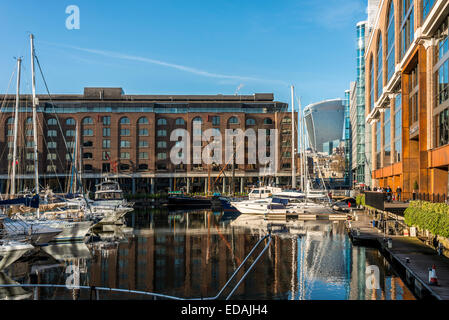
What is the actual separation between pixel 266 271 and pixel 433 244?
1192 cm

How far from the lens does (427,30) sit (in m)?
41.4

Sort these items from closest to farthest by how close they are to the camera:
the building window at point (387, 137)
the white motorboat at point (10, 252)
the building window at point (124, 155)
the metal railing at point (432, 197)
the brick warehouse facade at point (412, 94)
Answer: the white motorboat at point (10, 252) → the metal railing at point (432, 197) → the brick warehouse facade at point (412, 94) → the building window at point (387, 137) → the building window at point (124, 155)

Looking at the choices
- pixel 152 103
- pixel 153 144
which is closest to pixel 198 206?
pixel 153 144

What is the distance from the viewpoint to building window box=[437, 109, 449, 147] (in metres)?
37.6

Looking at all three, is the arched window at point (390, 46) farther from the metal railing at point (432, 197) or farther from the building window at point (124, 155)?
the building window at point (124, 155)

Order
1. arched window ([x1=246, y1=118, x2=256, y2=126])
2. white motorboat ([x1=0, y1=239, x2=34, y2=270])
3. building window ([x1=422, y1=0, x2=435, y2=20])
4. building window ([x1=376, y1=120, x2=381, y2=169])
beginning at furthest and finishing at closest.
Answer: arched window ([x1=246, y1=118, x2=256, y2=126]) → building window ([x1=376, y1=120, x2=381, y2=169]) → building window ([x1=422, y1=0, x2=435, y2=20]) → white motorboat ([x1=0, y1=239, x2=34, y2=270])

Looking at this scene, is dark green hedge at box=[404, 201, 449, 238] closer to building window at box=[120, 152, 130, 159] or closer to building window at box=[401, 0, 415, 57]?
building window at box=[401, 0, 415, 57]

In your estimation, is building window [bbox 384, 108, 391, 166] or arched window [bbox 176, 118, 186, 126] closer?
building window [bbox 384, 108, 391, 166]

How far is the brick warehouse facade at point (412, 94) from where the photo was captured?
3959 cm

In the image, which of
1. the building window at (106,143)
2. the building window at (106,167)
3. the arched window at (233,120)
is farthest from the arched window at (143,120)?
the arched window at (233,120)

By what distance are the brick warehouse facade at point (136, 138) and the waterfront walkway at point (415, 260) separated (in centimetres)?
7410

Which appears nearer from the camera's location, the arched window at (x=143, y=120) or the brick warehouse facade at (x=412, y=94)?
the brick warehouse facade at (x=412, y=94)

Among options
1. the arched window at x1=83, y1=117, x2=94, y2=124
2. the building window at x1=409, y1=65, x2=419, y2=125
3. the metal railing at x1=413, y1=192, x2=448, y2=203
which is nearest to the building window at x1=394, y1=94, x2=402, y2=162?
the building window at x1=409, y1=65, x2=419, y2=125

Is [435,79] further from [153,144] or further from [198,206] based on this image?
[153,144]
